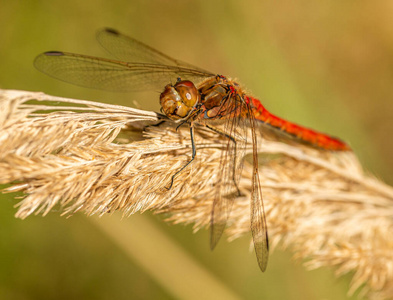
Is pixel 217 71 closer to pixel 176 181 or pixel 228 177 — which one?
pixel 228 177

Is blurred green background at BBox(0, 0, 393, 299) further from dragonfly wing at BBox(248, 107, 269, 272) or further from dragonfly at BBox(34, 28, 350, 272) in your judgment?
dragonfly wing at BBox(248, 107, 269, 272)

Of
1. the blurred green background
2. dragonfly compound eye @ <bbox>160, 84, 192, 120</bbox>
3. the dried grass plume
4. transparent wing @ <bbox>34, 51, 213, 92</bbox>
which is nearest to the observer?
the dried grass plume

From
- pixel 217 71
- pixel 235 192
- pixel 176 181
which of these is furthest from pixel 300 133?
pixel 217 71

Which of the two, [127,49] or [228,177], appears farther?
[127,49]

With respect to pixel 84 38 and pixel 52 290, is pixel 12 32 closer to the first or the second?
pixel 84 38

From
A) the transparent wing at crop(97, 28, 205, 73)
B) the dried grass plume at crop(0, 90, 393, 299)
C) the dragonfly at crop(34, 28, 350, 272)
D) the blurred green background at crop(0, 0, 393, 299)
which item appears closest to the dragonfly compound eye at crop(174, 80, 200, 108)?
the dragonfly at crop(34, 28, 350, 272)

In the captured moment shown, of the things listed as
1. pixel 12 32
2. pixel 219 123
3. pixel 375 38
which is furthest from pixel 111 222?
pixel 375 38
